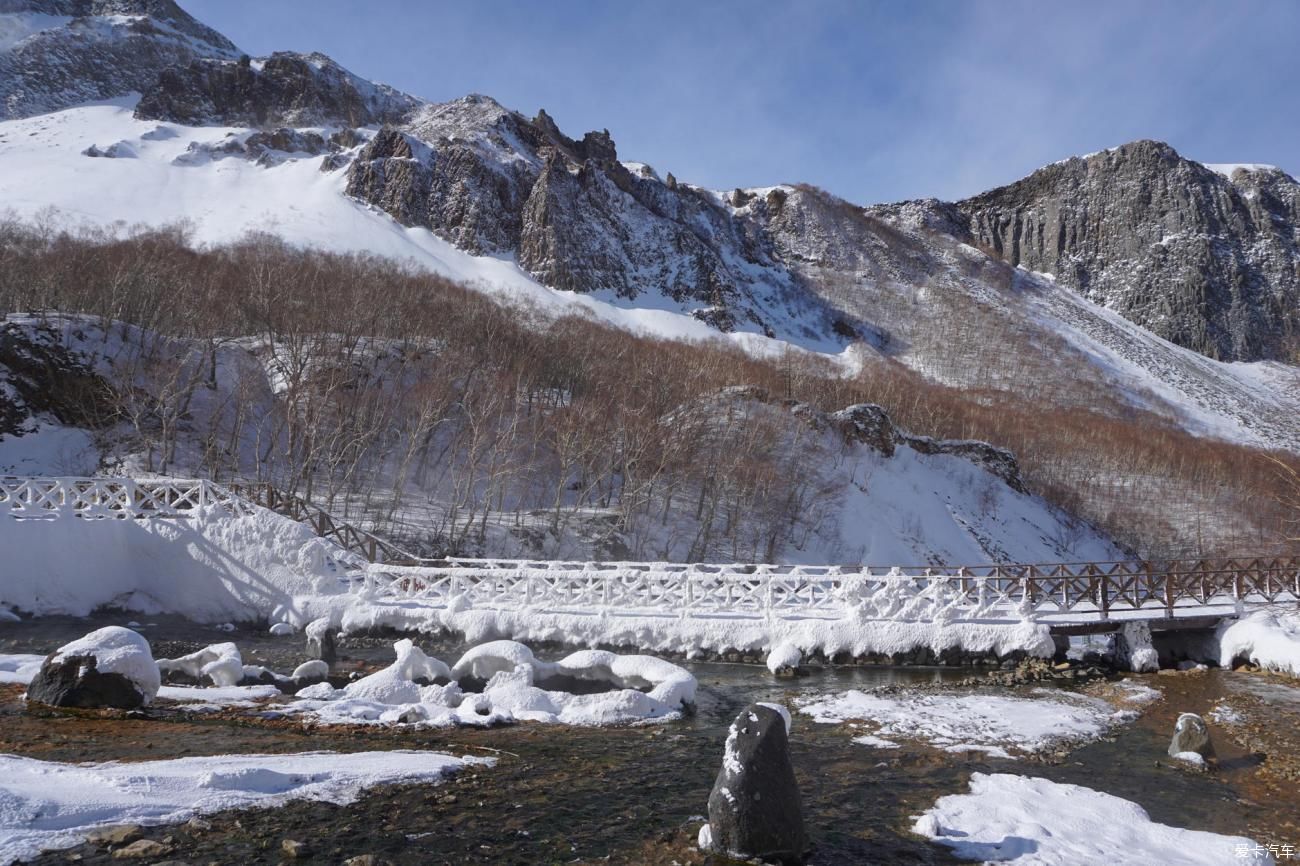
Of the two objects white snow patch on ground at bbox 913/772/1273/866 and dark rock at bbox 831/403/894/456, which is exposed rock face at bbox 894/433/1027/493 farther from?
white snow patch on ground at bbox 913/772/1273/866

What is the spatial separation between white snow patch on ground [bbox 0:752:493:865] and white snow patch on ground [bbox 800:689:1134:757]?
7357 millimetres

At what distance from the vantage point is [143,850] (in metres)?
6.51

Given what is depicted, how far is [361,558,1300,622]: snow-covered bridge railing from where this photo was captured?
18.8 m

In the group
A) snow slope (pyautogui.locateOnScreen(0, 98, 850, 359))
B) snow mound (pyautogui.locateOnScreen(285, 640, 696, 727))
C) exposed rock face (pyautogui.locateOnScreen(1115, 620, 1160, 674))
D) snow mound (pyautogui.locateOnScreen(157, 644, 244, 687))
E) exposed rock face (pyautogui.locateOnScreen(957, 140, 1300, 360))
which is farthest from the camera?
exposed rock face (pyautogui.locateOnScreen(957, 140, 1300, 360))

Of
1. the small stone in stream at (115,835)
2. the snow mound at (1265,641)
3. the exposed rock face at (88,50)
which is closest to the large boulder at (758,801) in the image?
the small stone in stream at (115,835)

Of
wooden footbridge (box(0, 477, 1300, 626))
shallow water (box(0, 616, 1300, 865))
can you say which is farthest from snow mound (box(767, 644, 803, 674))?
shallow water (box(0, 616, 1300, 865))

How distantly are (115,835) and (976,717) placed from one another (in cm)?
1265

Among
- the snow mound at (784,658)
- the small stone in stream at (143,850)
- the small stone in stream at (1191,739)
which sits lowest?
the snow mound at (784,658)

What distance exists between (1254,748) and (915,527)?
33633mm

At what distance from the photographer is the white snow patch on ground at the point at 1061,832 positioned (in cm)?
740

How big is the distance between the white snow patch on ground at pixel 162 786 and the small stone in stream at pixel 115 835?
0.33ft

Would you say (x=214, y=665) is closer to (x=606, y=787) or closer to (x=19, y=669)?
(x=19, y=669)

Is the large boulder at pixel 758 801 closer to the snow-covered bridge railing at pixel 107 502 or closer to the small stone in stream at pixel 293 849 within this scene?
the small stone in stream at pixel 293 849

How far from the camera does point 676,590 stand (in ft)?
69.3
